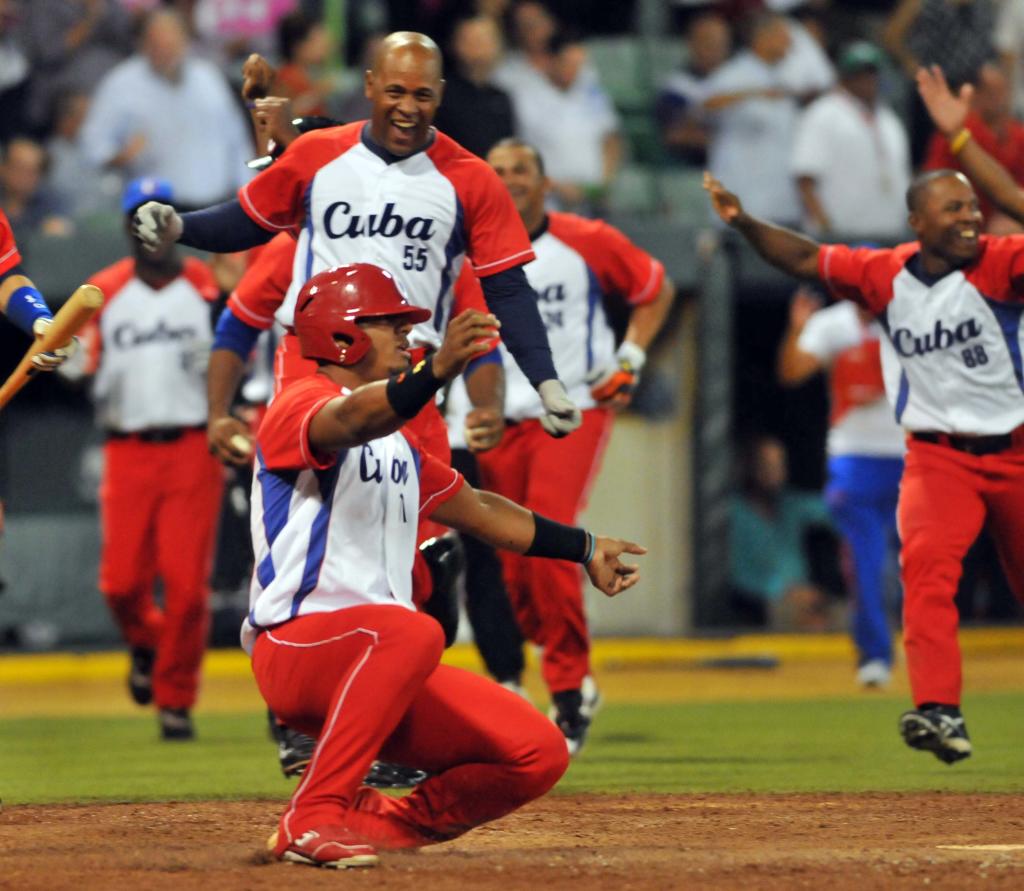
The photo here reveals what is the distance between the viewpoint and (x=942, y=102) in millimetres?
8570

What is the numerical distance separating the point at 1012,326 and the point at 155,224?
11.1 feet

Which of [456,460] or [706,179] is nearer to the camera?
[706,179]

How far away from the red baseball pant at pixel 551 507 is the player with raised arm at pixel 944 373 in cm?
138

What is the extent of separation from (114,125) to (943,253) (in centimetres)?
764

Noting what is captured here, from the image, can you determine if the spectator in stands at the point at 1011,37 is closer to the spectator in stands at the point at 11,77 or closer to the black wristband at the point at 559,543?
the spectator in stands at the point at 11,77

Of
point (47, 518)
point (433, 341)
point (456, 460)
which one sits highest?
point (433, 341)

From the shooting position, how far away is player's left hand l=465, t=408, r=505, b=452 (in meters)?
7.44

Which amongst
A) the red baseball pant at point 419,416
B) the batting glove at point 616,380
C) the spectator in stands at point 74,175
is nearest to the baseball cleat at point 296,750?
the red baseball pant at point 419,416

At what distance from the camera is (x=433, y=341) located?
284 inches

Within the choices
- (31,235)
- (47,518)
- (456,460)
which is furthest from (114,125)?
(456,460)

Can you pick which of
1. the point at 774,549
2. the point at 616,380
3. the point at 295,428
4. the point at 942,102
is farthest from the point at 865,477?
the point at 295,428

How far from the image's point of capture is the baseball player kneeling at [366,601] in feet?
17.6

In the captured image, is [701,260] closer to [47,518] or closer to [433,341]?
[47,518]

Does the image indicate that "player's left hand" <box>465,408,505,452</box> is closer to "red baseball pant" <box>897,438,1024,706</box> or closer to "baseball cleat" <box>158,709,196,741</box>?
"red baseball pant" <box>897,438,1024,706</box>
